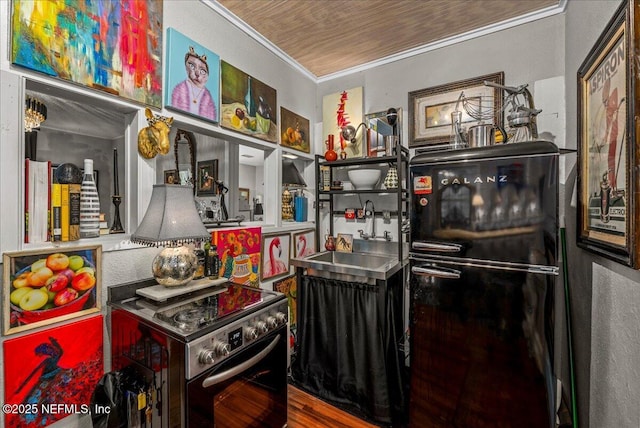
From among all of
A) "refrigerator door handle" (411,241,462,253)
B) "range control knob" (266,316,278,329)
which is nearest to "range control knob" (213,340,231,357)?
"range control knob" (266,316,278,329)

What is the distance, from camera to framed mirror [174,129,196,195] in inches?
72.9

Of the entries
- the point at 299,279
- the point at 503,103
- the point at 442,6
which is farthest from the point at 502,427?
the point at 442,6

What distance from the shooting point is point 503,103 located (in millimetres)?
1997

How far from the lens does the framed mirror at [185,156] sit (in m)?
1.85

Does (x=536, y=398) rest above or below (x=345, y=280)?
below

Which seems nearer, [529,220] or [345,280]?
[529,220]

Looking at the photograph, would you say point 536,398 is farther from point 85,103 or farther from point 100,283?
point 85,103

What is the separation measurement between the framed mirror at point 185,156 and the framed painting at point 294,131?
73 centimetres

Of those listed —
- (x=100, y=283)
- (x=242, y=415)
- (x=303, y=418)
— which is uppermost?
(x=100, y=283)

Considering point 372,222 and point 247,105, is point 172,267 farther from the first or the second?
point 372,222

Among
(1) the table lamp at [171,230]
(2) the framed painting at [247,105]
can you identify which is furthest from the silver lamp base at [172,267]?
(2) the framed painting at [247,105]

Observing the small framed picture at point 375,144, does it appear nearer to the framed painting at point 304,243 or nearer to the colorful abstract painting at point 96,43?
the framed painting at point 304,243

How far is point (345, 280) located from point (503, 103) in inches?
67.7

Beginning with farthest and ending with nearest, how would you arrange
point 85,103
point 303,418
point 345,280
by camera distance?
point 345,280 < point 303,418 < point 85,103
